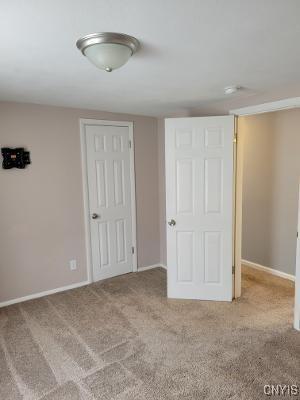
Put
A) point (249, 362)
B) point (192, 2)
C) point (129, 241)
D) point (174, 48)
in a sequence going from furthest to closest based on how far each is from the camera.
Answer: point (129, 241) → point (249, 362) → point (174, 48) → point (192, 2)

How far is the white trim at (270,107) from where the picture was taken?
2534 mm

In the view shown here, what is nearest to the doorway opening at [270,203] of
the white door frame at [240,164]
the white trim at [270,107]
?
the white door frame at [240,164]

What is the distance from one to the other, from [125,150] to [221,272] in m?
1.96

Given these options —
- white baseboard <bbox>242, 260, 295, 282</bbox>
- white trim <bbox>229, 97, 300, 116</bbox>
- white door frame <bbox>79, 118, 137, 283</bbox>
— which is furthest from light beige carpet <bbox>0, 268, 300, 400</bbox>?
white trim <bbox>229, 97, 300, 116</bbox>

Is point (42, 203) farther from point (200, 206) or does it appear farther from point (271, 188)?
point (271, 188)

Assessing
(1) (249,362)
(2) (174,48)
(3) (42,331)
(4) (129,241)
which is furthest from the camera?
(4) (129,241)

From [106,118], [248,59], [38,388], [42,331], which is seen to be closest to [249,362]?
[38,388]

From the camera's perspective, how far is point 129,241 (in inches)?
160

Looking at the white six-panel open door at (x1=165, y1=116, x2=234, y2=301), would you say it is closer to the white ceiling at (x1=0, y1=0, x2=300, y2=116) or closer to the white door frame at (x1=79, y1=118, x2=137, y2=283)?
the white ceiling at (x1=0, y1=0, x2=300, y2=116)

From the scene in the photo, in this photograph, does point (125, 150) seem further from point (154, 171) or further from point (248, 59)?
point (248, 59)

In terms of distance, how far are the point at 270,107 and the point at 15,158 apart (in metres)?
2.64

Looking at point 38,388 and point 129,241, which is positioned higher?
point 129,241

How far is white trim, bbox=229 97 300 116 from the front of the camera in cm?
253

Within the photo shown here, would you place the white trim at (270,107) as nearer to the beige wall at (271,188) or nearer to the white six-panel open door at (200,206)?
the white six-panel open door at (200,206)
